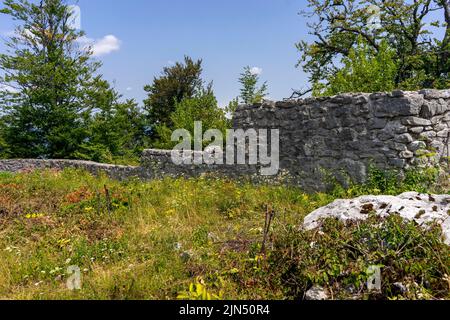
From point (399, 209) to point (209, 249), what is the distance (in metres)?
2.35

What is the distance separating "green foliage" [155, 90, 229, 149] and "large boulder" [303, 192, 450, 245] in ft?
31.7

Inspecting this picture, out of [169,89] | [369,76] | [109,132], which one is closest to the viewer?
[369,76]

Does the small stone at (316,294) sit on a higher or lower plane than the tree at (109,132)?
lower

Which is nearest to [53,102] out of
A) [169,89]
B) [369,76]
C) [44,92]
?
[44,92]

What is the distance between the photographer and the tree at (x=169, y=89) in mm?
24047

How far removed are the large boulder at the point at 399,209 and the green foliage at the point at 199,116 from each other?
9.67 m

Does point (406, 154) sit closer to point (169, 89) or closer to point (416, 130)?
point (416, 130)

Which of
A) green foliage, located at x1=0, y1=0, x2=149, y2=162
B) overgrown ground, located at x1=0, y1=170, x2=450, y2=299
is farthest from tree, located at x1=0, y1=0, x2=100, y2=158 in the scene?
overgrown ground, located at x1=0, y1=170, x2=450, y2=299

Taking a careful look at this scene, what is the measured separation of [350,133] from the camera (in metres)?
7.18

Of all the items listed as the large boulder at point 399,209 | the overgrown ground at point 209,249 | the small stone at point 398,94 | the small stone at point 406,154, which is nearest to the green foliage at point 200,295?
the overgrown ground at point 209,249

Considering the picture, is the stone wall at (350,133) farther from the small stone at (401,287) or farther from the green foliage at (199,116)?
the green foliage at (199,116)
